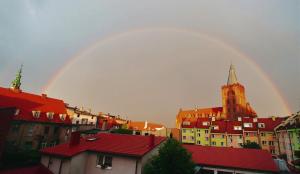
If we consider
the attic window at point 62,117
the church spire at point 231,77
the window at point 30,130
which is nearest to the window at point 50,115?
the attic window at point 62,117

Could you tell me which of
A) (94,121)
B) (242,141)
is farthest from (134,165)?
(242,141)

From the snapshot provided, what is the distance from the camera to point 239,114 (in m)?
116

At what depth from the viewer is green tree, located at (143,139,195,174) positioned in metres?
20.8

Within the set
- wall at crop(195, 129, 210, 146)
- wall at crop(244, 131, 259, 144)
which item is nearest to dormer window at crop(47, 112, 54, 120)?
wall at crop(195, 129, 210, 146)

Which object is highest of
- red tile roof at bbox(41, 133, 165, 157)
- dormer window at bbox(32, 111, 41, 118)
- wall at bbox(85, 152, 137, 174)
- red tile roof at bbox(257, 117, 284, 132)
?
red tile roof at bbox(257, 117, 284, 132)

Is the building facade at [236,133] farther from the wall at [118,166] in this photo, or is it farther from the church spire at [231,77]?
the church spire at [231,77]

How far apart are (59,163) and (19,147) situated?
87.1ft

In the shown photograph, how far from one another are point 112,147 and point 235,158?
59.0 ft

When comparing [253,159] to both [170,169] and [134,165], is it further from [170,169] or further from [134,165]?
[134,165]

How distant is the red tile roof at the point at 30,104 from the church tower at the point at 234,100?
311 ft

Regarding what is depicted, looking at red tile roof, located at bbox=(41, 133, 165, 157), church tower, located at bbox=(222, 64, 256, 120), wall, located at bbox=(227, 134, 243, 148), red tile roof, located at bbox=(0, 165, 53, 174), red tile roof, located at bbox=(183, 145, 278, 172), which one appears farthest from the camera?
church tower, located at bbox=(222, 64, 256, 120)

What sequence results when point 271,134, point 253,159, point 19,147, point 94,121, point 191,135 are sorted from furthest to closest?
point 191,135, point 94,121, point 271,134, point 19,147, point 253,159

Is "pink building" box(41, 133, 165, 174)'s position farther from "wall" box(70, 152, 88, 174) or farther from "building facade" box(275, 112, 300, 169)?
"building facade" box(275, 112, 300, 169)

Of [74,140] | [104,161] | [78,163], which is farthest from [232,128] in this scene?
[78,163]
